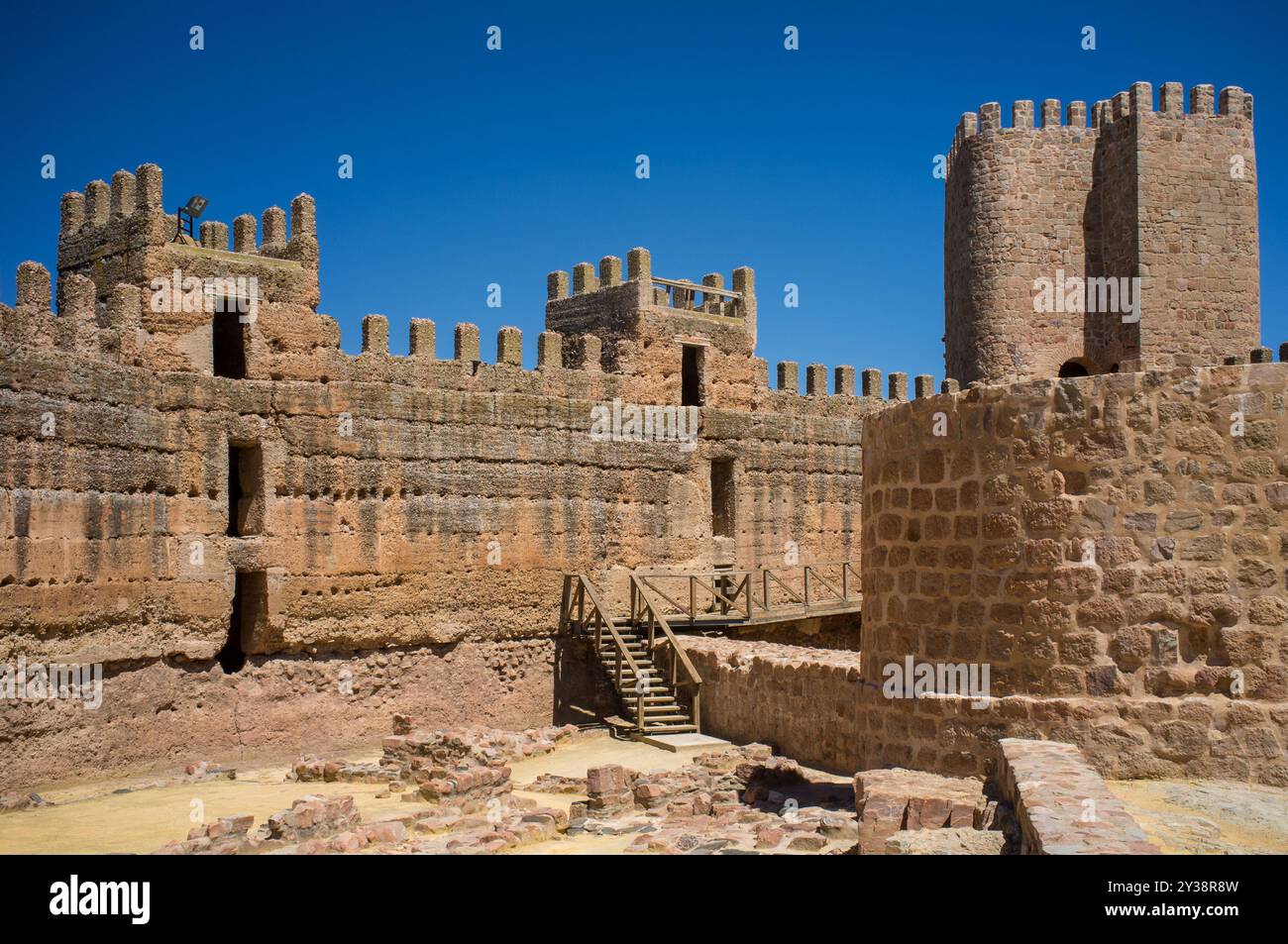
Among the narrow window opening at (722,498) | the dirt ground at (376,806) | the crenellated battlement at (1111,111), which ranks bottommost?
the dirt ground at (376,806)

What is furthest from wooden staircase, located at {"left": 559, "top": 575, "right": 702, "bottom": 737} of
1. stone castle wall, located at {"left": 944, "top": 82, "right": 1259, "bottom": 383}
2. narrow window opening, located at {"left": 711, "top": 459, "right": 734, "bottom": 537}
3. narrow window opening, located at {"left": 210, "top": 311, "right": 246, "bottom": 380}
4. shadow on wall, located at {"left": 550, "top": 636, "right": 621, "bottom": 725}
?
stone castle wall, located at {"left": 944, "top": 82, "right": 1259, "bottom": 383}

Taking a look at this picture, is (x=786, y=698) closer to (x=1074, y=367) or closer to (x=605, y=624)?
(x=605, y=624)

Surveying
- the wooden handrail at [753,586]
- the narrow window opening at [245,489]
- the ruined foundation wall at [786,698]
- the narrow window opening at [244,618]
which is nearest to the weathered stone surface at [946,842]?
the ruined foundation wall at [786,698]

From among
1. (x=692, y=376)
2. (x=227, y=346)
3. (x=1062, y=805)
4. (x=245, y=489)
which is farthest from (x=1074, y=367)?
(x=1062, y=805)

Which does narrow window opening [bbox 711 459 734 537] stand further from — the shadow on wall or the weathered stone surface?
the weathered stone surface

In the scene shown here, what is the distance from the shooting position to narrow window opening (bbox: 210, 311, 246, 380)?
1706 cm

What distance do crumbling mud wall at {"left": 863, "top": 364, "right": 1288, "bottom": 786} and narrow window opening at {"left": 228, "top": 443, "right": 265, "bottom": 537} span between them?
1036cm

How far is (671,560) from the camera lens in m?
19.9

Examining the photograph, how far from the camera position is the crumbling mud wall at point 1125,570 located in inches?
285

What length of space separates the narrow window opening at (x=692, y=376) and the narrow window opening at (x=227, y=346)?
7.04 m

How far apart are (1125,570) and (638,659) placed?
10.9 meters

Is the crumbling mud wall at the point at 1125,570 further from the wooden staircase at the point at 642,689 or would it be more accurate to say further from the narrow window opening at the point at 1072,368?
the narrow window opening at the point at 1072,368
